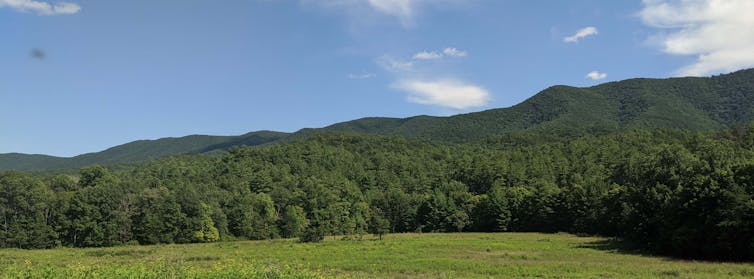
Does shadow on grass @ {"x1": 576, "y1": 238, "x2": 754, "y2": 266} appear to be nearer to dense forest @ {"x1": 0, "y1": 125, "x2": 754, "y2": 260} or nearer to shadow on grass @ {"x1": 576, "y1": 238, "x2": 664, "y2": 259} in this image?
shadow on grass @ {"x1": 576, "y1": 238, "x2": 664, "y2": 259}

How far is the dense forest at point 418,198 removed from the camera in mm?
46094

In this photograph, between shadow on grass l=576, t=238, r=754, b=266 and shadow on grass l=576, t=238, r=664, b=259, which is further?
shadow on grass l=576, t=238, r=664, b=259

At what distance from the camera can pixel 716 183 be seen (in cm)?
4256

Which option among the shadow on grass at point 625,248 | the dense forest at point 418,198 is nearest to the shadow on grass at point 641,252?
the shadow on grass at point 625,248

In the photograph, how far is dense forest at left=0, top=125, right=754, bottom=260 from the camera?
46.1 metres

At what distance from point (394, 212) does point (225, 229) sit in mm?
36035

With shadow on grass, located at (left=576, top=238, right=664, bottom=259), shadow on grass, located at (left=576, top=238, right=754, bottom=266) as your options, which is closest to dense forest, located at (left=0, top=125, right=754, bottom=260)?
shadow on grass, located at (left=576, top=238, right=754, bottom=266)

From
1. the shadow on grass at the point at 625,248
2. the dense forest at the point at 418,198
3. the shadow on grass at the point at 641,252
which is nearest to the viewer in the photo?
the shadow on grass at the point at 641,252

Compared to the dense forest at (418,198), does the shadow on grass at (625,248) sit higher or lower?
lower

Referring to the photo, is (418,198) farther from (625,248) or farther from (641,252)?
(641,252)

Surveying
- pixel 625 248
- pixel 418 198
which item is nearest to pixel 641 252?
pixel 625 248

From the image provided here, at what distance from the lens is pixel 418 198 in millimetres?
116500

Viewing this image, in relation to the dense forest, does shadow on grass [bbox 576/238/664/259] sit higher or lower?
lower

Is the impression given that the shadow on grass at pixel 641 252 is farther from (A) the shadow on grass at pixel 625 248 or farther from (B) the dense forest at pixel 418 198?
(B) the dense forest at pixel 418 198
